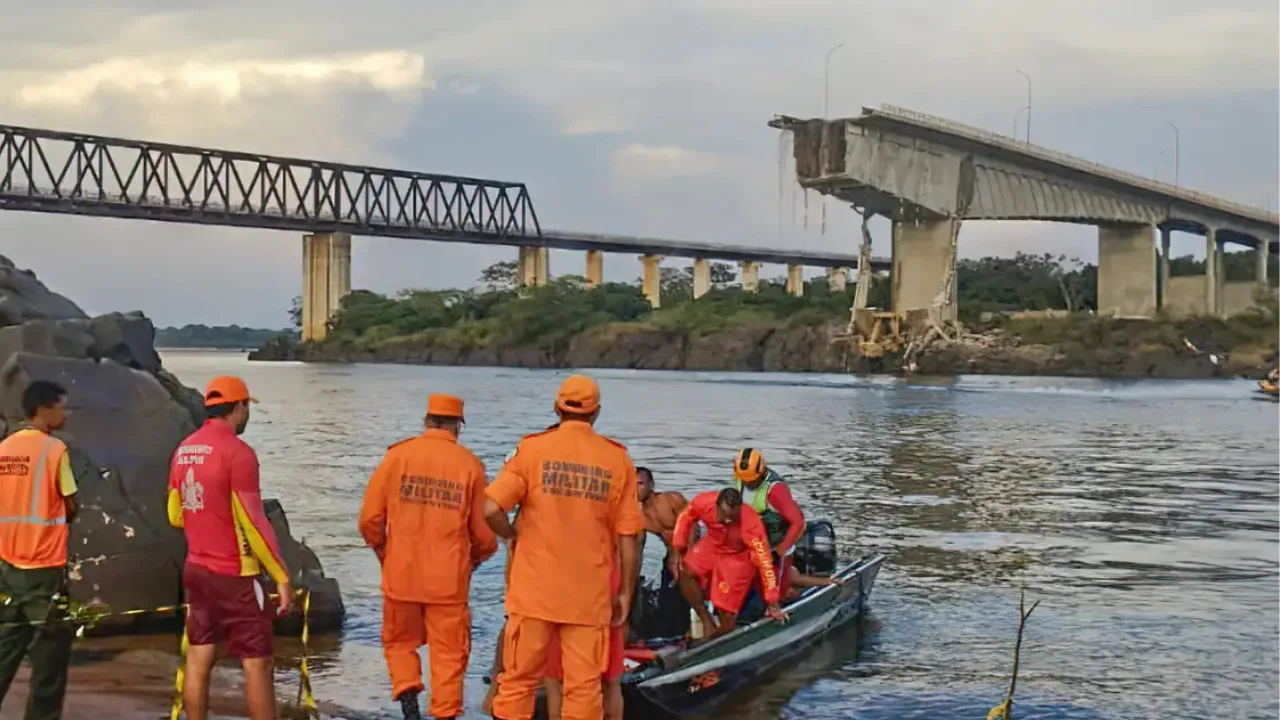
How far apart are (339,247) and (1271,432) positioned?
89.8 meters

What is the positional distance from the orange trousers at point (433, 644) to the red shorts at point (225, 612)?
2.83 feet

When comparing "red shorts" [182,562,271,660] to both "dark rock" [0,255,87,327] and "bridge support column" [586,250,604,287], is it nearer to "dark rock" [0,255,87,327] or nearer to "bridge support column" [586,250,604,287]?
"dark rock" [0,255,87,327]

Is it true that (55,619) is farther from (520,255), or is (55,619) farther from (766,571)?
(520,255)

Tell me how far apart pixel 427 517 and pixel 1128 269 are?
95073 millimetres

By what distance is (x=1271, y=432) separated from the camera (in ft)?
148

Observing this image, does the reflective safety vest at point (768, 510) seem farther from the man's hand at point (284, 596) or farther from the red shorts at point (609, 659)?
the man's hand at point (284, 596)

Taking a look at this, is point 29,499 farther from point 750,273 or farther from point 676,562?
point 750,273

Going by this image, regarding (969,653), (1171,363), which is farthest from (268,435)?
(1171,363)

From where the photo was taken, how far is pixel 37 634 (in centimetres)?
708

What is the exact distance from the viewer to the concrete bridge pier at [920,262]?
8100 centimetres

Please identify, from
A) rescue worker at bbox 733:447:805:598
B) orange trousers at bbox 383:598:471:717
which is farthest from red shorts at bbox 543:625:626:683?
rescue worker at bbox 733:447:805:598

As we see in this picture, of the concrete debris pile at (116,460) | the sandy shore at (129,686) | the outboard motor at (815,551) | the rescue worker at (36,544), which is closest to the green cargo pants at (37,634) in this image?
the rescue worker at (36,544)

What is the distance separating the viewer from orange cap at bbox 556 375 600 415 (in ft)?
21.7

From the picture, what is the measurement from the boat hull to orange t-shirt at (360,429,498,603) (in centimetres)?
187
